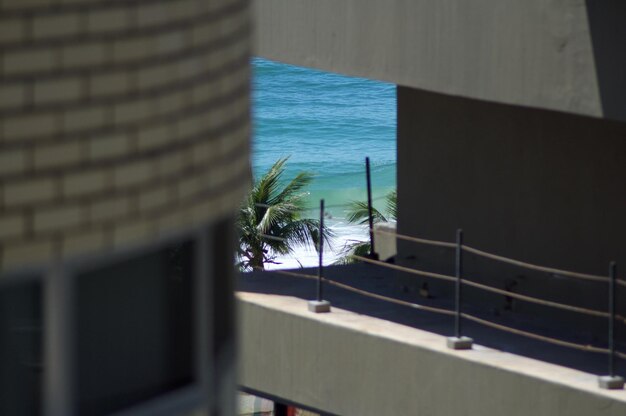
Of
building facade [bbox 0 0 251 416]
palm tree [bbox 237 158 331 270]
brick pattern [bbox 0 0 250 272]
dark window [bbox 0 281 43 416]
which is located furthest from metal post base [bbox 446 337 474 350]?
palm tree [bbox 237 158 331 270]

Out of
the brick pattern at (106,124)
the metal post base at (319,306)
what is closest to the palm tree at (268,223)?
the metal post base at (319,306)

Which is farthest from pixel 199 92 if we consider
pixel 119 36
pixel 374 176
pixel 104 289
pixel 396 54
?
pixel 374 176

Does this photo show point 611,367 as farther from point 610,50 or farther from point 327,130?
point 327,130

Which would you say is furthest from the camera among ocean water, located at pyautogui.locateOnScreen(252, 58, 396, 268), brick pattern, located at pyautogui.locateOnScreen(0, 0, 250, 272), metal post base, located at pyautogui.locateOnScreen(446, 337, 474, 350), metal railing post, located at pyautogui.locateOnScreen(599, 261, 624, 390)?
ocean water, located at pyautogui.locateOnScreen(252, 58, 396, 268)

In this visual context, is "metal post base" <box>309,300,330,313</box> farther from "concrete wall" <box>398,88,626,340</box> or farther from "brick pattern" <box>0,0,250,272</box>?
"brick pattern" <box>0,0,250,272</box>

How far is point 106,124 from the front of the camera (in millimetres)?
4453

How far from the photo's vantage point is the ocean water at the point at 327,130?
191 feet

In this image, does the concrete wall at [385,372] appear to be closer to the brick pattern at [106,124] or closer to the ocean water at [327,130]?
the brick pattern at [106,124]

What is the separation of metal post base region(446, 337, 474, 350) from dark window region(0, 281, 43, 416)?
6.76 meters

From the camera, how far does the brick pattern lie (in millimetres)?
4199

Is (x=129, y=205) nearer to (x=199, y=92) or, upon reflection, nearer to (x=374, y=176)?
(x=199, y=92)

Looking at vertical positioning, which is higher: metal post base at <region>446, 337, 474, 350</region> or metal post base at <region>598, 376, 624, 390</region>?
metal post base at <region>446, 337, 474, 350</region>

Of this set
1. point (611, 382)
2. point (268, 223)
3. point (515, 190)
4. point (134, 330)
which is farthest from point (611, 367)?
point (268, 223)

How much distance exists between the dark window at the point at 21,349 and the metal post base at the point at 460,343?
6.76m
